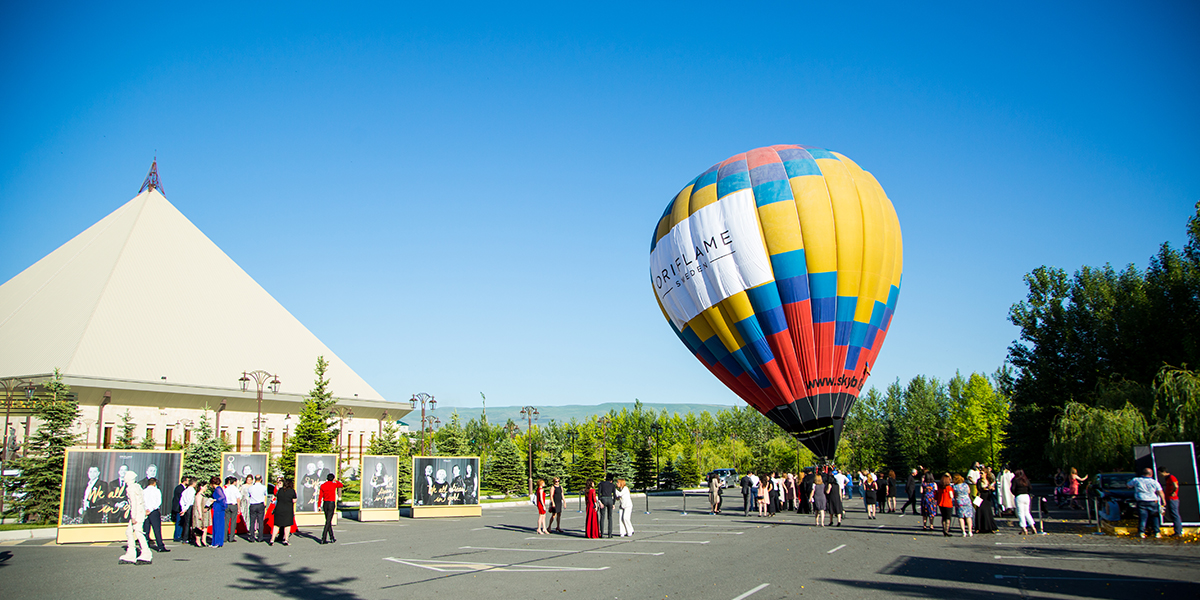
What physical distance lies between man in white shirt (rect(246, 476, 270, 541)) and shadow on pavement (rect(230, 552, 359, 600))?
4572 millimetres

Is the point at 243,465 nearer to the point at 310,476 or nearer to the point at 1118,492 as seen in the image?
the point at 310,476

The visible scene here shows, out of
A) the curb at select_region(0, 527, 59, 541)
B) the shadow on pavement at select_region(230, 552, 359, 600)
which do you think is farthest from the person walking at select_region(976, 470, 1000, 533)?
the curb at select_region(0, 527, 59, 541)

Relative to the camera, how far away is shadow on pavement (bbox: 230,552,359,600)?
10.8m

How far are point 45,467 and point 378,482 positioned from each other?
11.3 metres

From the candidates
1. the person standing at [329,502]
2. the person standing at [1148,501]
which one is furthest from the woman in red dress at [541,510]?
the person standing at [1148,501]

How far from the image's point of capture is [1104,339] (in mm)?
45031

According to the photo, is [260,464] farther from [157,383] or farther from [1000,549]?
[157,383]

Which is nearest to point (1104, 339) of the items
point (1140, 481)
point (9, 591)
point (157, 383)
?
point (1140, 481)

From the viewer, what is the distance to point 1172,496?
17.2 metres

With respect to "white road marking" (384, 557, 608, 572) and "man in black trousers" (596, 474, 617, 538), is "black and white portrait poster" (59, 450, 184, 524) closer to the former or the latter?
"white road marking" (384, 557, 608, 572)

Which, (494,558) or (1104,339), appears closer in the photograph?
(494,558)

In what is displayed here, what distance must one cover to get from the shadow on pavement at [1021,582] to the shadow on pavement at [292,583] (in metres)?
7.48

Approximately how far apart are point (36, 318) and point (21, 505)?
3376cm

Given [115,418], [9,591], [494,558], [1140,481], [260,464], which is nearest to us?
[9,591]
